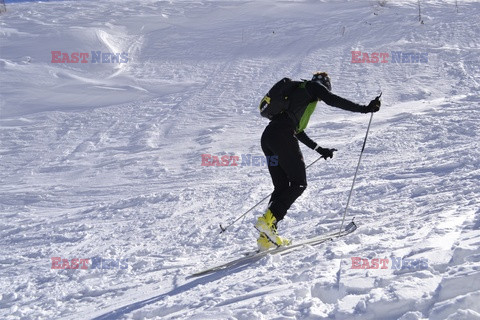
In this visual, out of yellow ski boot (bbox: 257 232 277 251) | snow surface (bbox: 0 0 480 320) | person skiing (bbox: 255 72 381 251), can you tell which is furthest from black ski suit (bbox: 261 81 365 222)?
snow surface (bbox: 0 0 480 320)

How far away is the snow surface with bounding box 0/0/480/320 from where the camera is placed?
4.19 m

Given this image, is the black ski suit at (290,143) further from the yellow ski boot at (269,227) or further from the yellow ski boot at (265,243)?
the yellow ski boot at (265,243)

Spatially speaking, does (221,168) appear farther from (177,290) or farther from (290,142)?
(177,290)

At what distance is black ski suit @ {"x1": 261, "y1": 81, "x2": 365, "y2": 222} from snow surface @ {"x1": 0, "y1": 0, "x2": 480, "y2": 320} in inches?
23.2

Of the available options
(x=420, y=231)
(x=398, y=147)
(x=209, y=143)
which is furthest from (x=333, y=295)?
(x=209, y=143)

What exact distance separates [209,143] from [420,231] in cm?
671

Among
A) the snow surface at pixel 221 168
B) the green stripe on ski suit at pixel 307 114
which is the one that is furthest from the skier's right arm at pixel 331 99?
the snow surface at pixel 221 168

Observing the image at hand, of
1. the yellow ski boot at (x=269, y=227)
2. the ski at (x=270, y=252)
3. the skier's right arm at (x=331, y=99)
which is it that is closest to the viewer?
the skier's right arm at (x=331, y=99)

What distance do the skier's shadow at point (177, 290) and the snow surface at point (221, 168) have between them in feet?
0.11

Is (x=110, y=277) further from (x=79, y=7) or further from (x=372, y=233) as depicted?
(x=79, y=7)

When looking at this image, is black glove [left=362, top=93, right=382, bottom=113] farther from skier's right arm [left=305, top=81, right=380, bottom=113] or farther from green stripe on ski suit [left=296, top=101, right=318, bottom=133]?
green stripe on ski suit [left=296, top=101, right=318, bottom=133]

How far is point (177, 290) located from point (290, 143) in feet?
5.57

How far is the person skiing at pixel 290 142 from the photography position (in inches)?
198

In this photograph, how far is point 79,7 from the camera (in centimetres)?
2277
